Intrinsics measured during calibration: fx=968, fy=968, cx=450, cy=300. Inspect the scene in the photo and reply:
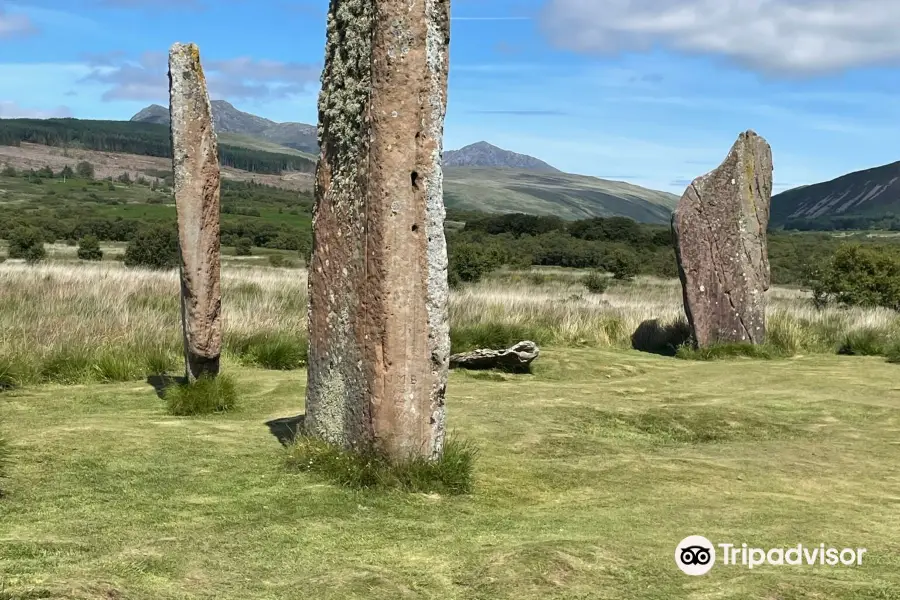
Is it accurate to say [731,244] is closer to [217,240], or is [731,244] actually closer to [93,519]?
[217,240]

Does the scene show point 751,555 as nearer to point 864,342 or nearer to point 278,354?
point 278,354

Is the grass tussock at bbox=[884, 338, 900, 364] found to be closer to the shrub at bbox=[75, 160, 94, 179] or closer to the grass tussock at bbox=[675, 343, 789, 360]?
the grass tussock at bbox=[675, 343, 789, 360]

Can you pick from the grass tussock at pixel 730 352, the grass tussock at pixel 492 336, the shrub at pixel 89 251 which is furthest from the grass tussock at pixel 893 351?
the shrub at pixel 89 251

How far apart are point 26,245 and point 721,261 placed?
91.0ft

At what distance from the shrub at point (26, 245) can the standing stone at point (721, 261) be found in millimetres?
24616

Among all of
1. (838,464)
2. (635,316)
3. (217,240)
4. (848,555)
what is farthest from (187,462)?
(635,316)

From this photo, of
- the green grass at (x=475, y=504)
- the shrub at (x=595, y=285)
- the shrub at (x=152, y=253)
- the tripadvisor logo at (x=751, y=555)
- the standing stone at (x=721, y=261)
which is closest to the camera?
the green grass at (x=475, y=504)

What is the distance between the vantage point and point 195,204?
8.62 metres

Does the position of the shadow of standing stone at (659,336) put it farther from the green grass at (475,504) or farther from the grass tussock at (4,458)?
the grass tussock at (4,458)

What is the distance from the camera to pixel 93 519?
475 cm

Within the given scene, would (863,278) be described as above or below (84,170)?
below

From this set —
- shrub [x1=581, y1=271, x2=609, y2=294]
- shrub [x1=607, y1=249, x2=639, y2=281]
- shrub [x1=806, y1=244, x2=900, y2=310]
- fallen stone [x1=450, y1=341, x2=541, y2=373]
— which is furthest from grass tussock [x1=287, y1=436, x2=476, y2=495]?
shrub [x1=607, y1=249, x2=639, y2=281]

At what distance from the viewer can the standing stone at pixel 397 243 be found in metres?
5.69

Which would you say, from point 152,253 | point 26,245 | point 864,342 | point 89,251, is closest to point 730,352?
point 864,342
